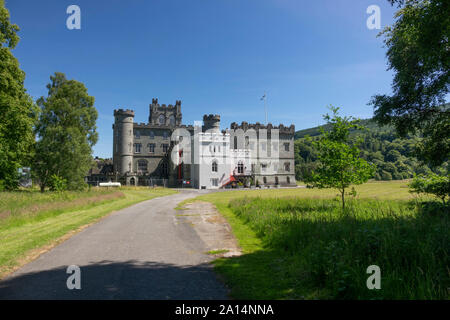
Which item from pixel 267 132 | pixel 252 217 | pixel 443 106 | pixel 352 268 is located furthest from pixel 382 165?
pixel 352 268

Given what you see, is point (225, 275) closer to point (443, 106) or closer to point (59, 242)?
point (59, 242)

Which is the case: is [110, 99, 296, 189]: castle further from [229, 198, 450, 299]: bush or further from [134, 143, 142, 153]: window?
[229, 198, 450, 299]: bush

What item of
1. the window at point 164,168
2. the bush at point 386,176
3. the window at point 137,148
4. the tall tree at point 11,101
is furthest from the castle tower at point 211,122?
the bush at point 386,176

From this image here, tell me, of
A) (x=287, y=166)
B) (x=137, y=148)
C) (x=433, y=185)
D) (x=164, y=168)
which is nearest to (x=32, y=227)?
(x=433, y=185)

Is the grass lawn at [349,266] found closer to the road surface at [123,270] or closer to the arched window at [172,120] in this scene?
the road surface at [123,270]

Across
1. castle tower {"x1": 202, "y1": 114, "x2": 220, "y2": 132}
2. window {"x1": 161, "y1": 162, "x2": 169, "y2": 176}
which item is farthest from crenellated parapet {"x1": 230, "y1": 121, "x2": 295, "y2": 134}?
window {"x1": 161, "y1": 162, "x2": 169, "y2": 176}

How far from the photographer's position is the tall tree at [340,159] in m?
14.5

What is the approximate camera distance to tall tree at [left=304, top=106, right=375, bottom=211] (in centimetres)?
1448

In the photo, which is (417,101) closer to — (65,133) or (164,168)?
(65,133)

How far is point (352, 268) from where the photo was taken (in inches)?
188

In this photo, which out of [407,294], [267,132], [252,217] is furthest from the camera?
[267,132]

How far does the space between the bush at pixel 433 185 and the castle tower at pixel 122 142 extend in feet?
185

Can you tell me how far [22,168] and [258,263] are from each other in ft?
123

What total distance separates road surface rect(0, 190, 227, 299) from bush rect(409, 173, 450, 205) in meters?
13.8
